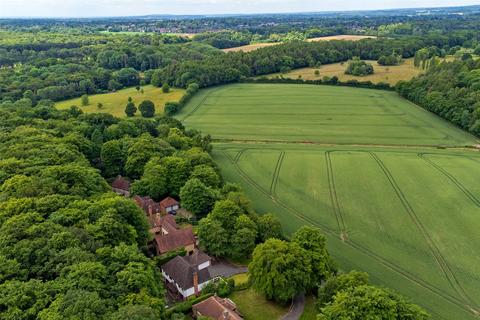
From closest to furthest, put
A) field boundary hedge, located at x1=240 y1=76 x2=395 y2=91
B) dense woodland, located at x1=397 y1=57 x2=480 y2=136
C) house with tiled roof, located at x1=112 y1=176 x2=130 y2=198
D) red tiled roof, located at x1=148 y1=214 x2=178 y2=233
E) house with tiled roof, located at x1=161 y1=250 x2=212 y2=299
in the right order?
1. house with tiled roof, located at x1=161 y1=250 x2=212 y2=299
2. red tiled roof, located at x1=148 y1=214 x2=178 y2=233
3. house with tiled roof, located at x1=112 y1=176 x2=130 y2=198
4. dense woodland, located at x1=397 y1=57 x2=480 y2=136
5. field boundary hedge, located at x1=240 y1=76 x2=395 y2=91

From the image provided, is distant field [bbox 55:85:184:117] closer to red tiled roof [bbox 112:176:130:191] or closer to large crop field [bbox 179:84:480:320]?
large crop field [bbox 179:84:480:320]

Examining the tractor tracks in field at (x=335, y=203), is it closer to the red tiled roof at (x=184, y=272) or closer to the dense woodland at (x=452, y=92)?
the red tiled roof at (x=184, y=272)

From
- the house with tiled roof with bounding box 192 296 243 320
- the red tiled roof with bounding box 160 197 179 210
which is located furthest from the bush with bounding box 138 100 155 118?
the house with tiled roof with bounding box 192 296 243 320

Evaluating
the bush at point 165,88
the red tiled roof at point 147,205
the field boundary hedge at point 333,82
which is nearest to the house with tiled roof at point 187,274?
the red tiled roof at point 147,205

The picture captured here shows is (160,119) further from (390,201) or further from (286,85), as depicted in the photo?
(286,85)

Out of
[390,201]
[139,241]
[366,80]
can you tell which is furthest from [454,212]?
[366,80]

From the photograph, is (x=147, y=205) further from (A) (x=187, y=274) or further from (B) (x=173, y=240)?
(A) (x=187, y=274)

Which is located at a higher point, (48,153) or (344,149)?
(48,153)

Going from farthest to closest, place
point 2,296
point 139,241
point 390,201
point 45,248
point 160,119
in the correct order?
1. point 160,119
2. point 390,201
3. point 139,241
4. point 45,248
5. point 2,296
